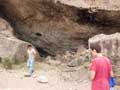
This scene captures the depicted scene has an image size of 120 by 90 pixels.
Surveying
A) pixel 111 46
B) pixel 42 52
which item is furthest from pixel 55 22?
pixel 111 46

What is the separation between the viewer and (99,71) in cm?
611

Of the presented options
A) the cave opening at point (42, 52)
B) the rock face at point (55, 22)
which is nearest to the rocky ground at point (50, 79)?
the rock face at point (55, 22)

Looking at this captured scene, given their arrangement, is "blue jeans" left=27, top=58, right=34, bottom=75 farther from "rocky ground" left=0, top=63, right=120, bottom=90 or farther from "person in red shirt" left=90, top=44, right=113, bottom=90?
"person in red shirt" left=90, top=44, right=113, bottom=90

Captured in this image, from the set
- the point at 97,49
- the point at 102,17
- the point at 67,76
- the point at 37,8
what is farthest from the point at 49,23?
the point at 97,49

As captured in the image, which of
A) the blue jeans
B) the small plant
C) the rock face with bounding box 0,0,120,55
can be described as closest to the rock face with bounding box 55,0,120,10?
the rock face with bounding box 0,0,120,55

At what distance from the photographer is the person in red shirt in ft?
19.9

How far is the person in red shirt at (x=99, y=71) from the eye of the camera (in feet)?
19.9

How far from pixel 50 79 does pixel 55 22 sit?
3.50 metres

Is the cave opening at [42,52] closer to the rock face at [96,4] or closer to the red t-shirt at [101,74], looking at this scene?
the rock face at [96,4]

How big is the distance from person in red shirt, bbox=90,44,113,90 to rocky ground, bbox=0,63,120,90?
15.8 feet

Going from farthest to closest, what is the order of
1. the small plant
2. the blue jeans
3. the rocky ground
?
the small plant, the blue jeans, the rocky ground

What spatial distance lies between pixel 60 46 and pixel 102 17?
2.31m

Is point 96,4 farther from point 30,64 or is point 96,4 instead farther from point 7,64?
point 7,64

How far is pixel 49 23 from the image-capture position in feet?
51.1
